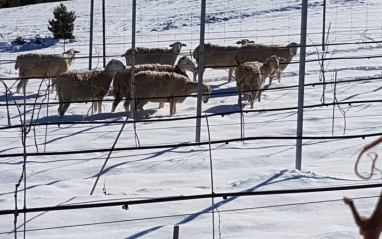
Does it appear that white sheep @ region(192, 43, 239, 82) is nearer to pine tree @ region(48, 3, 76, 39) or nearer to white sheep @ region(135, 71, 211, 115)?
white sheep @ region(135, 71, 211, 115)

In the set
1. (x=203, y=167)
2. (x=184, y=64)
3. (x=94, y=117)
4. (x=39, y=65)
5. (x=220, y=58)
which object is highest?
(x=220, y=58)

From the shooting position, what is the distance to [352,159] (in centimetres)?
881

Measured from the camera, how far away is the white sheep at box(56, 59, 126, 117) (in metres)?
13.9

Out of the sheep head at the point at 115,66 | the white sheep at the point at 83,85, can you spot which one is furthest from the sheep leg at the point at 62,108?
the sheep head at the point at 115,66

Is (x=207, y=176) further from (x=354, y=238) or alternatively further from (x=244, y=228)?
(x=354, y=238)

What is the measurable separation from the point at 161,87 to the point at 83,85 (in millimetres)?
1691

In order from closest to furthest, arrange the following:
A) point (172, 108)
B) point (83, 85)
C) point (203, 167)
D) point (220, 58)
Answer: point (203, 167) → point (172, 108) → point (83, 85) → point (220, 58)

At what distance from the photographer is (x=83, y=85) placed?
1405 cm

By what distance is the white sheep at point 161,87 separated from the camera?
13.6 m

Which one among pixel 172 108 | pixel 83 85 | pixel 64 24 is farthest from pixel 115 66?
pixel 64 24

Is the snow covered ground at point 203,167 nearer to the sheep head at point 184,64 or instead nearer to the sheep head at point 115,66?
the sheep head at point 184,64

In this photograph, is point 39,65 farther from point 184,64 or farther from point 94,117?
point 94,117

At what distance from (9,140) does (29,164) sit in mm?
2283

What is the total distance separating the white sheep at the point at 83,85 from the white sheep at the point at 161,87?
823mm
